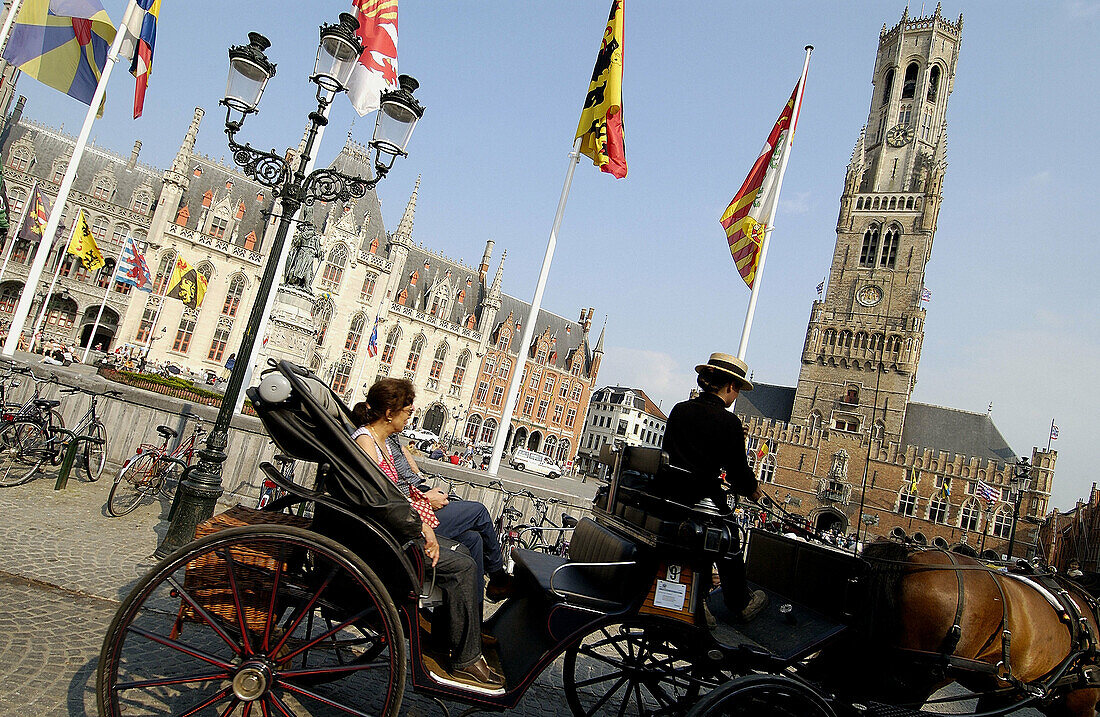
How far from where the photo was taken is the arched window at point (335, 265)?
4122cm

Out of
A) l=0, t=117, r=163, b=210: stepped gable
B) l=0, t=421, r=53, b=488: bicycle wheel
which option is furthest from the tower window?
l=0, t=117, r=163, b=210: stepped gable

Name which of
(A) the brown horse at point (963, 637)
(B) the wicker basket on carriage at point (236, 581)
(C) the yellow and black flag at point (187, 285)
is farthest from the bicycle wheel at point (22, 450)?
(C) the yellow and black flag at point (187, 285)

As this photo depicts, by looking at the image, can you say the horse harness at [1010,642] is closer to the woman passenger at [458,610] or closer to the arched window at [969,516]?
the woman passenger at [458,610]

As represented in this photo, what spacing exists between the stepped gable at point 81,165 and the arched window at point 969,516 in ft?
190

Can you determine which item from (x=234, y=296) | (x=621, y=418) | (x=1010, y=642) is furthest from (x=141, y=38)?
(x=621, y=418)

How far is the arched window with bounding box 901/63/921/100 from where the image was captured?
48469mm

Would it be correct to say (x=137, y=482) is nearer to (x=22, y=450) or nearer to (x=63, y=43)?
(x=22, y=450)

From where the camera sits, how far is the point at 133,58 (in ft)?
34.5

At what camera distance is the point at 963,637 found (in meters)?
3.47

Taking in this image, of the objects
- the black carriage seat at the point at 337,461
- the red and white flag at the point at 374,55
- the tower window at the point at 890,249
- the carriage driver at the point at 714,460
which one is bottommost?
the black carriage seat at the point at 337,461

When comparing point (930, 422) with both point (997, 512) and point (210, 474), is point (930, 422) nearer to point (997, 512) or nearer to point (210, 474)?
point (997, 512)

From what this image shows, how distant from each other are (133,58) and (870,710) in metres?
13.8

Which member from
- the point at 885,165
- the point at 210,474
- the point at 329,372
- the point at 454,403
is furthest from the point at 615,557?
the point at 885,165

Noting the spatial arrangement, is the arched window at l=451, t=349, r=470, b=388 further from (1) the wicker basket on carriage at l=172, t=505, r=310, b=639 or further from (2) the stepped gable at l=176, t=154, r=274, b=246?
(1) the wicker basket on carriage at l=172, t=505, r=310, b=639
